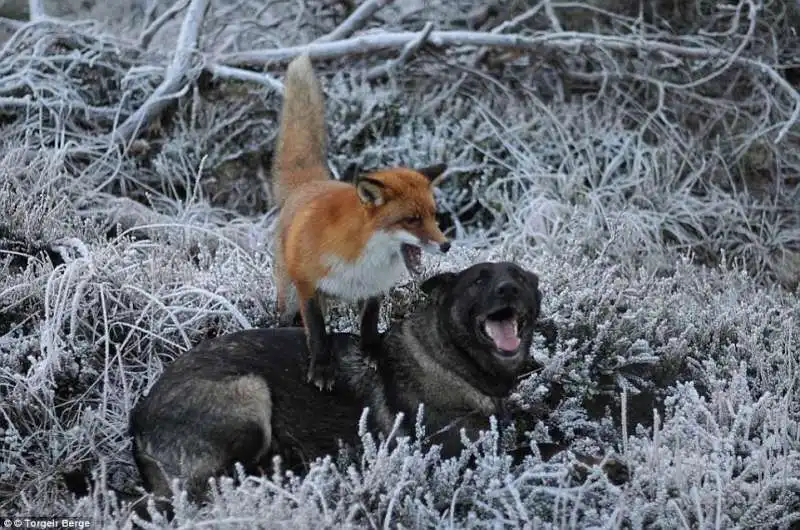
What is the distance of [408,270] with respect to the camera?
429 centimetres

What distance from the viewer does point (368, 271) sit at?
4254mm

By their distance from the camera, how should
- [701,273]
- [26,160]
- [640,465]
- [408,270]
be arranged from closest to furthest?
[640,465] → [408,270] → [701,273] → [26,160]

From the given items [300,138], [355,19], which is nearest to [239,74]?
[355,19]

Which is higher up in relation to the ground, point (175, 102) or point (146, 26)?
point (146, 26)

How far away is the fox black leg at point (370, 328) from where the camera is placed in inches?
173

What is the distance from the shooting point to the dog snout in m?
4.06

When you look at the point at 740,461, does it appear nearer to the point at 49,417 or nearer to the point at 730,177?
the point at 49,417

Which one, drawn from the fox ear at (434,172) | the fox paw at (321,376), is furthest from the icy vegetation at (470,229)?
the fox ear at (434,172)

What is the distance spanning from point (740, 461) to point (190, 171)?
518 centimetres

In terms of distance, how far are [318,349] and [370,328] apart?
0.94ft

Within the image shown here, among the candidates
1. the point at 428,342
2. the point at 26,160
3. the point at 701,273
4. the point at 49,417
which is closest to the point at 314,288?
the point at 428,342

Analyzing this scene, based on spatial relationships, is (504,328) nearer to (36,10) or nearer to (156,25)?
(156,25)

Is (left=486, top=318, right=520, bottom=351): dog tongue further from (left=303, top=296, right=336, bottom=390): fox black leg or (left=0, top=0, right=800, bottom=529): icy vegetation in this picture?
(left=303, top=296, right=336, bottom=390): fox black leg

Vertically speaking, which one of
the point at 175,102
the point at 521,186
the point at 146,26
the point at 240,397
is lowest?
the point at 240,397
